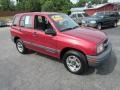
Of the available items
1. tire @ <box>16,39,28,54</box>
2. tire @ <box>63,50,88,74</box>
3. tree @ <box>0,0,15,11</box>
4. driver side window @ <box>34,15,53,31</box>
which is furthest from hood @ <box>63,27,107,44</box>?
tree @ <box>0,0,15,11</box>

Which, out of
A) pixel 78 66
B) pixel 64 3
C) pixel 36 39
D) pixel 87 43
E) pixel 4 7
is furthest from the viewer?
pixel 4 7

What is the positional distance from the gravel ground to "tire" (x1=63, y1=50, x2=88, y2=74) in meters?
0.16

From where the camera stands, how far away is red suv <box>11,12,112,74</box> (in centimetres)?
506

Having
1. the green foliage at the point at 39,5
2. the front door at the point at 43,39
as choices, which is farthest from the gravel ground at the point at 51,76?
the green foliage at the point at 39,5

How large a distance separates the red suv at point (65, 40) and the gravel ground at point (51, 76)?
0.39m

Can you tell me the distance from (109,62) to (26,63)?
2.97 meters

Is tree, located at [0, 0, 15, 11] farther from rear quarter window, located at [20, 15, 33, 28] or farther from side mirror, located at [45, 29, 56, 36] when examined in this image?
side mirror, located at [45, 29, 56, 36]

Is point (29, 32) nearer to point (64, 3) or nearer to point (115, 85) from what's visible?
point (115, 85)

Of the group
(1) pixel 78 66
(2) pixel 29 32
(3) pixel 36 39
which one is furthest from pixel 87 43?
(2) pixel 29 32

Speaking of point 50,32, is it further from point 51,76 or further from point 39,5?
point 39,5

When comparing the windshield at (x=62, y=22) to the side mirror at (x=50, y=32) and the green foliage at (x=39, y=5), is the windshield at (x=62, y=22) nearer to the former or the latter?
the side mirror at (x=50, y=32)

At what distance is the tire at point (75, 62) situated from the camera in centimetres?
521

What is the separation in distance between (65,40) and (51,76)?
1153mm

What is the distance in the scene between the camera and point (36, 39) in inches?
258
